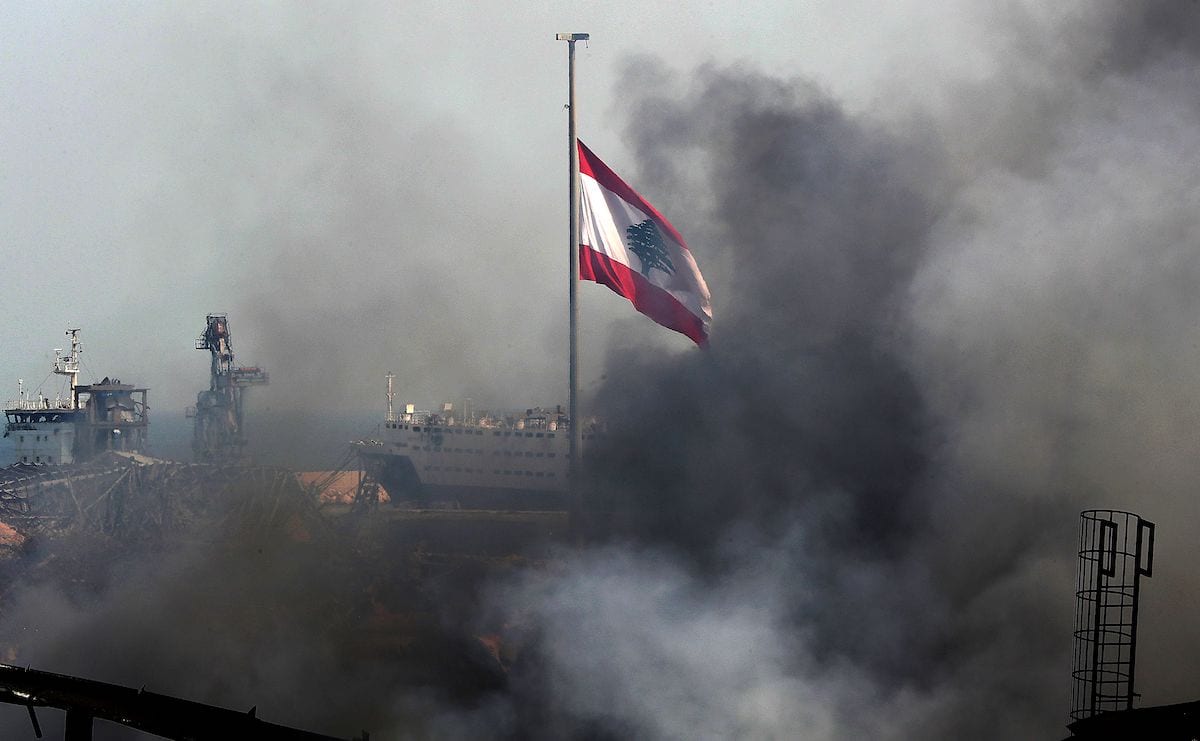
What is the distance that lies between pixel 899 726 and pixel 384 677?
39.3 feet

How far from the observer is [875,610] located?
26.6 meters

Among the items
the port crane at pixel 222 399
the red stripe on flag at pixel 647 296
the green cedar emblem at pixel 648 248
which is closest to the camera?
the red stripe on flag at pixel 647 296

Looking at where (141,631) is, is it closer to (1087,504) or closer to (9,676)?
(9,676)

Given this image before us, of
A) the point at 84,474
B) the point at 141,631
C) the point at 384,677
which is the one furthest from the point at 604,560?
the point at 84,474

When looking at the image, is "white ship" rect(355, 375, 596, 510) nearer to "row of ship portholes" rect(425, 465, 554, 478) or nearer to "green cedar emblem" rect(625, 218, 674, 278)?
"row of ship portholes" rect(425, 465, 554, 478)

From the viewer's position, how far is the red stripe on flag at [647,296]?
21.6m

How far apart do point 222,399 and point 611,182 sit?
36891 mm

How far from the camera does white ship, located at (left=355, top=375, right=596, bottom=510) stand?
5316 cm

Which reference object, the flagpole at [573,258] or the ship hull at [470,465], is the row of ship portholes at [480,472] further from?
the flagpole at [573,258]

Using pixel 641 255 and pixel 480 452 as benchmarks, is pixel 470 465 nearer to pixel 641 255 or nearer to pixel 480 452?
pixel 480 452

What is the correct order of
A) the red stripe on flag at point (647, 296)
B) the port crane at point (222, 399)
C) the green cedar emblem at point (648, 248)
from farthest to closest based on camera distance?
the port crane at point (222, 399), the green cedar emblem at point (648, 248), the red stripe on flag at point (647, 296)

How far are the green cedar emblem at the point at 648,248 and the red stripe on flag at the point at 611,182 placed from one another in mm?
267

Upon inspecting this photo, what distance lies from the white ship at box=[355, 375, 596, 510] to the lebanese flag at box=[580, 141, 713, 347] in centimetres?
2998

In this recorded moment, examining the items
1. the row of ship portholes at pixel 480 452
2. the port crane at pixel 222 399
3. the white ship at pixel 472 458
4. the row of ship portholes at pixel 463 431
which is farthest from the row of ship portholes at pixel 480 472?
the port crane at pixel 222 399
